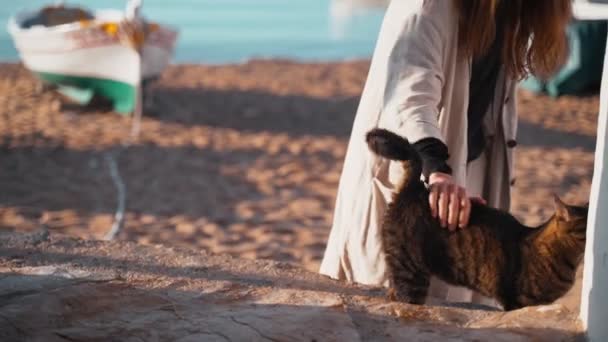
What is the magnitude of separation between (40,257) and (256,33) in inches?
669

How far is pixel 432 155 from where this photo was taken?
2.41 meters

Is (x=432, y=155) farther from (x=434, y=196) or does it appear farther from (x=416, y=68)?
(x=416, y=68)

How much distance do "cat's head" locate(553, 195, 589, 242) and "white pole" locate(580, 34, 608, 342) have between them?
0.68 feet

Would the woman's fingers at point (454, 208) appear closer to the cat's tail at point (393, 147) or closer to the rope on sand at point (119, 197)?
the cat's tail at point (393, 147)

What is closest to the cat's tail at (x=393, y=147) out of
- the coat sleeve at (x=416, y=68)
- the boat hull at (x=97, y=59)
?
the coat sleeve at (x=416, y=68)

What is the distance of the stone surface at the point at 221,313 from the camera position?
213 centimetres

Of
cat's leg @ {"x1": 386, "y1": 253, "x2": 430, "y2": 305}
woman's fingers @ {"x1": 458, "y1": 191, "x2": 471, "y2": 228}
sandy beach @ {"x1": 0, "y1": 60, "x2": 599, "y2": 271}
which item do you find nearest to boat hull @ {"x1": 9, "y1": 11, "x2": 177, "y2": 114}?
sandy beach @ {"x1": 0, "y1": 60, "x2": 599, "y2": 271}

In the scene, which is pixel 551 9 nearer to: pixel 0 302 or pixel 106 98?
pixel 0 302

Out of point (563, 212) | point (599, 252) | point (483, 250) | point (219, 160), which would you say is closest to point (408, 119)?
point (483, 250)

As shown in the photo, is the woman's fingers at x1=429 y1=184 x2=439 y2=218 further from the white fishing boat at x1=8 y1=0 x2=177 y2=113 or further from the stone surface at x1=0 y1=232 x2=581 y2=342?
the white fishing boat at x1=8 y1=0 x2=177 y2=113

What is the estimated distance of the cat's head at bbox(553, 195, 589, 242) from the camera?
249 centimetres

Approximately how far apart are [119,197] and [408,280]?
17.0ft

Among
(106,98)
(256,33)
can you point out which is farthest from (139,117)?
(256,33)

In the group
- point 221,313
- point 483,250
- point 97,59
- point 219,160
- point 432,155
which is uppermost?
point 97,59
